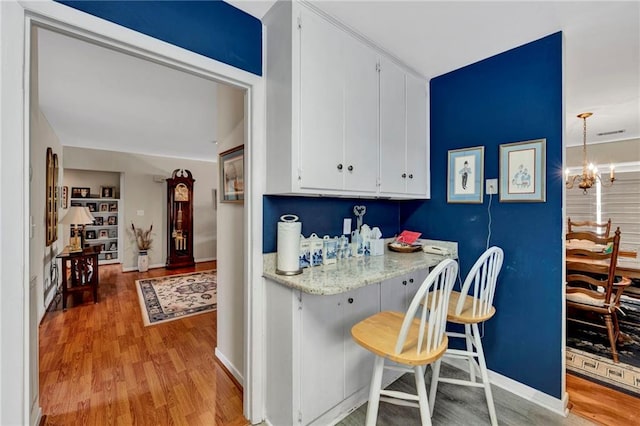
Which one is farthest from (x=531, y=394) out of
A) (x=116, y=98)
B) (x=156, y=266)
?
(x=156, y=266)

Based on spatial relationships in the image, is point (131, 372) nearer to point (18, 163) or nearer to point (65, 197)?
point (18, 163)

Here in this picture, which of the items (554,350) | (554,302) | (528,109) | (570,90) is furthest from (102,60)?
(570,90)

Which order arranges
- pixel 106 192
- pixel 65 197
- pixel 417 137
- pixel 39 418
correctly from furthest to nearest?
pixel 106 192 < pixel 65 197 < pixel 417 137 < pixel 39 418

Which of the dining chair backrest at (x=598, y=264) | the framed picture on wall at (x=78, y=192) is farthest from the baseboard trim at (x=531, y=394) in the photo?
the framed picture on wall at (x=78, y=192)

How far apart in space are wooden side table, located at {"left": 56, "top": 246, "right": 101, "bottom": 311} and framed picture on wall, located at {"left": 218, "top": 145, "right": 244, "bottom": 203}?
283 centimetres

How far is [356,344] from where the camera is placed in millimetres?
1830

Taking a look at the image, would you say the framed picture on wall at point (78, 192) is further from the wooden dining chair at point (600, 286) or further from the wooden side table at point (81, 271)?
the wooden dining chair at point (600, 286)

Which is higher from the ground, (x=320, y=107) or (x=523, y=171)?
(x=320, y=107)

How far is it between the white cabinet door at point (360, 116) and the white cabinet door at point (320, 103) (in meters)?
0.06

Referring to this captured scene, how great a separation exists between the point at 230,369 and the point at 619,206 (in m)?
6.56

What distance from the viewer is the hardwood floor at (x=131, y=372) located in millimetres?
1782

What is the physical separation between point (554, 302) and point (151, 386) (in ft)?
9.56

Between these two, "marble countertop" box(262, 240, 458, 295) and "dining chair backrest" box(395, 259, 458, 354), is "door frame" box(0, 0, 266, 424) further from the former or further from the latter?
"dining chair backrest" box(395, 259, 458, 354)

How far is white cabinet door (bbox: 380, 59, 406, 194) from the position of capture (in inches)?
80.7
